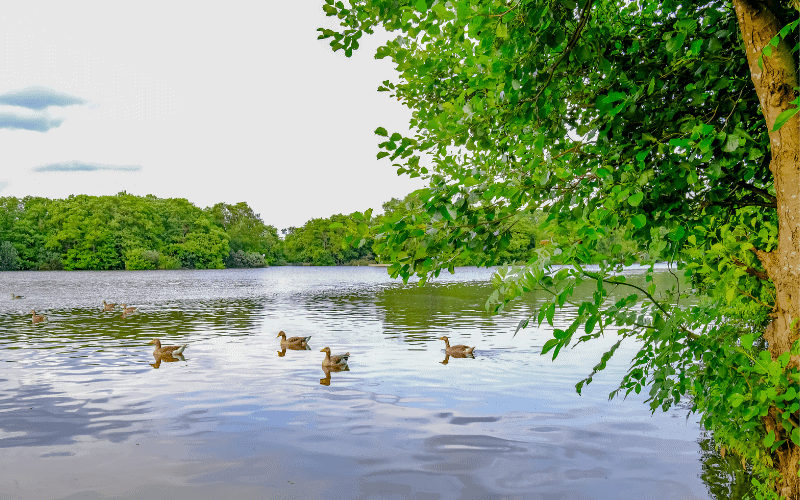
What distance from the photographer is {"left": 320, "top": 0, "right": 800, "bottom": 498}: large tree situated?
152 inches

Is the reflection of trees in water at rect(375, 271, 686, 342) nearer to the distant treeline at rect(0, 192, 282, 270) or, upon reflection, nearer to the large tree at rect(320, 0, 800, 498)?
the large tree at rect(320, 0, 800, 498)

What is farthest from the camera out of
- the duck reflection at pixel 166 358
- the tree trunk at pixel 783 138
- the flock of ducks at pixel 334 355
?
the duck reflection at pixel 166 358

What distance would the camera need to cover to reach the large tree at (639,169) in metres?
3.86

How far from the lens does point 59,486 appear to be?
8.35m

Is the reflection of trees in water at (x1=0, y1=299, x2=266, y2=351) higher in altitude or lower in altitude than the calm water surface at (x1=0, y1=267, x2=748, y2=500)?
higher

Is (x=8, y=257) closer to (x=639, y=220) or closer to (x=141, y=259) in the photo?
(x=141, y=259)

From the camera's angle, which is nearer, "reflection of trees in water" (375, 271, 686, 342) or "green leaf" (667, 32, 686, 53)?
"green leaf" (667, 32, 686, 53)

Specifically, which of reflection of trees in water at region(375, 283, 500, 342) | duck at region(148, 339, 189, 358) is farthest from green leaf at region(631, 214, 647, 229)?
reflection of trees in water at region(375, 283, 500, 342)

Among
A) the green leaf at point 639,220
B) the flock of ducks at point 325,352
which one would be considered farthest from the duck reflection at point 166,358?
the green leaf at point 639,220

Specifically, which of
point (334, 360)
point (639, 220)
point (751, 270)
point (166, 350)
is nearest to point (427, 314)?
→ point (334, 360)

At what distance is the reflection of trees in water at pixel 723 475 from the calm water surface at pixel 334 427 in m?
0.06

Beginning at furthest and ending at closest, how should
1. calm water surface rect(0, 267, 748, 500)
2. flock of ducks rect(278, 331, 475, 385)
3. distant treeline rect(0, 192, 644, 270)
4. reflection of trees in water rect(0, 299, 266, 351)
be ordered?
distant treeline rect(0, 192, 644, 270) → reflection of trees in water rect(0, 299, 266, 351) → flock of ducks rect(278, 331, 475, 385) → calm water surface rect(0, 267, 748, 500)

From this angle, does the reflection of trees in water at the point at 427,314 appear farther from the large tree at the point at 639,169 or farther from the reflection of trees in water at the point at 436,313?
the large tree at the point at 639,169

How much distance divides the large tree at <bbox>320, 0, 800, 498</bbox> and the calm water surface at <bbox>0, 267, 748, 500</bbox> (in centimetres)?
451
